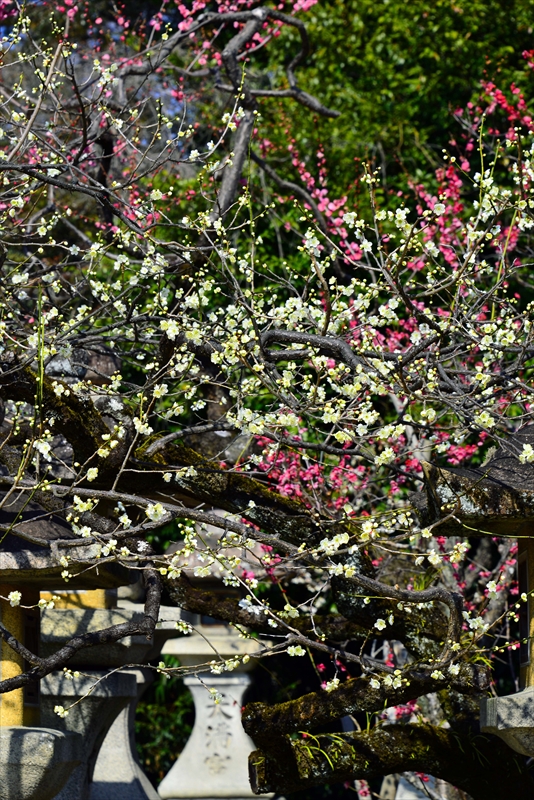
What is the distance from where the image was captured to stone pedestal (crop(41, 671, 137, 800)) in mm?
6016

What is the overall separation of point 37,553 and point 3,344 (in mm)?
1058

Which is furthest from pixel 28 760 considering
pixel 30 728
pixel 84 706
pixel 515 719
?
pixel 515 719

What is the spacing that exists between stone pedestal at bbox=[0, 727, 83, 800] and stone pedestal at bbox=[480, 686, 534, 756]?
2.14 m

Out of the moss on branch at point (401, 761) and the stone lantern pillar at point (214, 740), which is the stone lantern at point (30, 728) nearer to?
the moss on branch at point (401, 761)

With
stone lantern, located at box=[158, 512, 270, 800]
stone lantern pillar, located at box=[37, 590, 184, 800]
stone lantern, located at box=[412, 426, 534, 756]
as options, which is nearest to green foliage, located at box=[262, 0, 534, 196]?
stone lantern, located at box=[158, 512, 270, 800]

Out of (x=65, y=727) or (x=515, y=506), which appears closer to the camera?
(x=515, y=506)

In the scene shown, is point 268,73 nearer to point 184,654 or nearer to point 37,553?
point 184,654

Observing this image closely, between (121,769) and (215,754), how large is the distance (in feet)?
2.97

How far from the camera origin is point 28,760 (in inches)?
187

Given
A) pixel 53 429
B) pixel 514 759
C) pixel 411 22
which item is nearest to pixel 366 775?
pixel 514 759

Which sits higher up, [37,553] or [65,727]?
[37,553]

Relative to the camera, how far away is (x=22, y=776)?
478cm

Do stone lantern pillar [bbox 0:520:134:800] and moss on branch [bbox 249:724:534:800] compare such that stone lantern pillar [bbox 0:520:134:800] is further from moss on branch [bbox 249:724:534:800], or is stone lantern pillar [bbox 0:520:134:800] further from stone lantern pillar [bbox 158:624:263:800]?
stone lantern pillar [bbox 158:624:263:800]

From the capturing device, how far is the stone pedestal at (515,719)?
3.99 metres
